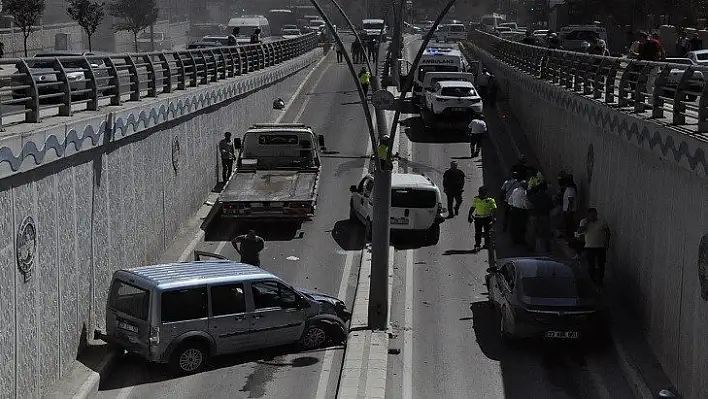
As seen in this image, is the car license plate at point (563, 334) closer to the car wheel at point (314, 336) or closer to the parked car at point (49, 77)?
the car wheel at point (314, 336)

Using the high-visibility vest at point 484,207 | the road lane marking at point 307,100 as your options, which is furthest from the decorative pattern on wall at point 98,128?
the road lane marking at point 307,100

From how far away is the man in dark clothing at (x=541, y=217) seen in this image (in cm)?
2756

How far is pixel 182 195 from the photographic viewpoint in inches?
1177

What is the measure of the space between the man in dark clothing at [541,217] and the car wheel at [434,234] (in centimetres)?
247

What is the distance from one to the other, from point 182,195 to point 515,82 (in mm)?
21874

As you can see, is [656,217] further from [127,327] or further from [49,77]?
[49,77]

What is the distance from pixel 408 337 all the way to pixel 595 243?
4729 mm

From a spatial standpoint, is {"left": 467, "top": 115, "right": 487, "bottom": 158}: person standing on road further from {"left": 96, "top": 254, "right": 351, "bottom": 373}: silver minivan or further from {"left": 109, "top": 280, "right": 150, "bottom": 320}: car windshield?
{"left": 109, "top": 280, "right": 150, "bottom": 320}: car windshield

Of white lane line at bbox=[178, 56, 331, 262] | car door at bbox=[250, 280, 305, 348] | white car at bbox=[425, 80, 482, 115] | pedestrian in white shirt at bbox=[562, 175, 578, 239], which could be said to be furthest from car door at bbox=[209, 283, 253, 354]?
white car at bbox=[425, 80, 482, 115]

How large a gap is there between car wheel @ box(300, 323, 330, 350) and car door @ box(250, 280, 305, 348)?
6.8 inches

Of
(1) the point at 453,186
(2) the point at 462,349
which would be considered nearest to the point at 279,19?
(1) the point at 453,186

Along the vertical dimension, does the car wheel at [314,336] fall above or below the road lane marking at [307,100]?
below

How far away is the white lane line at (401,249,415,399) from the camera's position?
754 inches

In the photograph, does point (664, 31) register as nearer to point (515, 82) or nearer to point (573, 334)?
point (515, 82)
